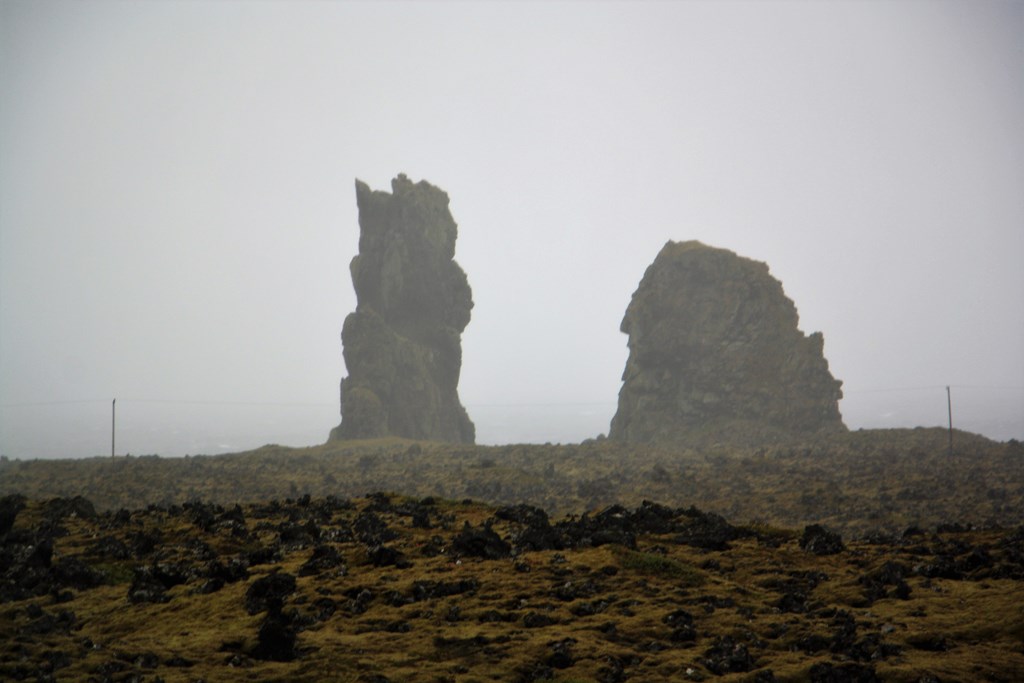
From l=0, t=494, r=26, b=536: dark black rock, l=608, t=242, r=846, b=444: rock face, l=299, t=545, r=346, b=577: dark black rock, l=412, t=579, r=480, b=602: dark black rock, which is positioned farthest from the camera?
l=608, t=242, r=846, b=444: rock face

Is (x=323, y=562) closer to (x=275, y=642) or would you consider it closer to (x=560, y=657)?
(x=275, y=642)

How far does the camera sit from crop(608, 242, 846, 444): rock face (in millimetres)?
81250

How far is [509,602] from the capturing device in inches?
596

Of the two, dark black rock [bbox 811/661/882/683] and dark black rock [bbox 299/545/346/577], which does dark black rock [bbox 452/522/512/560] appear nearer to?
dark black rock [bbox 299/545/346/577]

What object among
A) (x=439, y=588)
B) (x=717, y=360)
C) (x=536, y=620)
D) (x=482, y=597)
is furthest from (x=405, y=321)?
(x=536, y=620)

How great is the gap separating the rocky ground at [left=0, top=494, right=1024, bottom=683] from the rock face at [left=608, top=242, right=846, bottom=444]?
6117 cm

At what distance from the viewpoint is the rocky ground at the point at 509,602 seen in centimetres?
1223

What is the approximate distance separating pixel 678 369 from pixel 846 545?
222ft

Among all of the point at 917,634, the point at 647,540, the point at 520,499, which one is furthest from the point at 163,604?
the point at 520,499

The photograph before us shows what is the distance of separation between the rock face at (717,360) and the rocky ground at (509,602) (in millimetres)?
61174

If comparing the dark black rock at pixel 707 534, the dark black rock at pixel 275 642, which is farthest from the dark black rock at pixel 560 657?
the dark black rock at pixel 707 534

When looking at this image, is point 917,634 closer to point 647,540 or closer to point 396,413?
point 647,540

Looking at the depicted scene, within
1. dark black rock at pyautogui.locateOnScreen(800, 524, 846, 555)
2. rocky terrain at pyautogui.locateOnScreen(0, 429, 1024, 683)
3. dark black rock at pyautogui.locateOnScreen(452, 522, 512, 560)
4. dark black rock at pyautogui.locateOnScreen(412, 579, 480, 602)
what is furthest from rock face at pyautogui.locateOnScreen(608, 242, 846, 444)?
dark black rock at pyautogui.locateOnScreen(412, 579, 480, 602)

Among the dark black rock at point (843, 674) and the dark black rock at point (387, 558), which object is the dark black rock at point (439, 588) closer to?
the dark black rock at point (387, 558)
